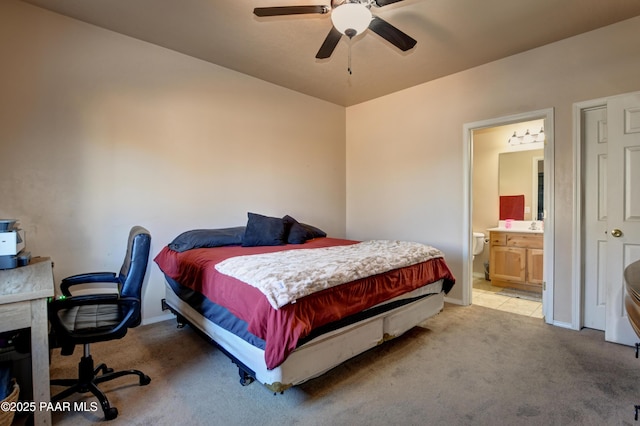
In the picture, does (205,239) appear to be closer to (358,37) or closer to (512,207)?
(358,37)

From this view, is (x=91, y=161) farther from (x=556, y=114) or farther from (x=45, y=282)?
(x=556, y=114)

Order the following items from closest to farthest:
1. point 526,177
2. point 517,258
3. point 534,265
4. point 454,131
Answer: point 454,131, point 534,265, point 517,258, point 526,177

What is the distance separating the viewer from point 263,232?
10.6ft

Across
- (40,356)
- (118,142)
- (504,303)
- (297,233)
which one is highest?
(118,142)

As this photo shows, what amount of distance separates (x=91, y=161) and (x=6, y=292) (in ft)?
5.58

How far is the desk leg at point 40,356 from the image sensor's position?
1460mm

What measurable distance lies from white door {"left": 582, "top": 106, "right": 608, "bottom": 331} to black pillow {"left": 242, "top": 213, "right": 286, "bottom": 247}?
117 inches

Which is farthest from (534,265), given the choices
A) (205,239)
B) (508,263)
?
(205,239)

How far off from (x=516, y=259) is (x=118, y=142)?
501 centimetres

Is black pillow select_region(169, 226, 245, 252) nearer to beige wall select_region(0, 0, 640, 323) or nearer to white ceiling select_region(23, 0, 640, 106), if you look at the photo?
beige wall select_region(0, 0, 640, 323)

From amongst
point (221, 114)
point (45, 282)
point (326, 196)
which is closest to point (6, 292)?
point (45, 282)

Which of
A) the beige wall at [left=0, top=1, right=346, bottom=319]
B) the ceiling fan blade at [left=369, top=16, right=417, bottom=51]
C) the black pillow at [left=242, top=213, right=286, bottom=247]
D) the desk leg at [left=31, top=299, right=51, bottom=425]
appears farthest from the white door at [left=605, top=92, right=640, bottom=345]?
the desk leg at [left=31, top=299, right=51, bottom=425]

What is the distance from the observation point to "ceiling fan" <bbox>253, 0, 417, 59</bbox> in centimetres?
190

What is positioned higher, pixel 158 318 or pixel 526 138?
pixel 526 138
